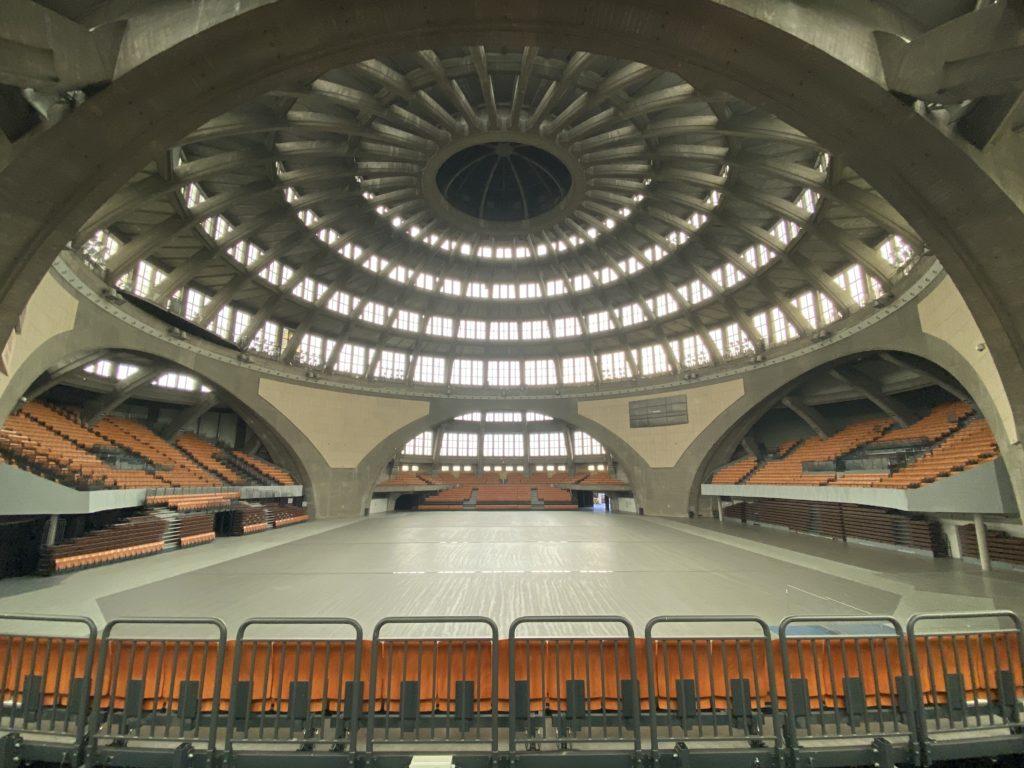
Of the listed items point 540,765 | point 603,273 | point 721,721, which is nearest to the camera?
point 540,765

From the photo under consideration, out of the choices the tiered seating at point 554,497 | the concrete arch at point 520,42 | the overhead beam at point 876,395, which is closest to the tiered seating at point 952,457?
the overhead beam at point 876,395

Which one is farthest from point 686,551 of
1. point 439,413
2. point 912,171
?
point 439,413

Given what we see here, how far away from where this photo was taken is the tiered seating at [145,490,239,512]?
56.9ft

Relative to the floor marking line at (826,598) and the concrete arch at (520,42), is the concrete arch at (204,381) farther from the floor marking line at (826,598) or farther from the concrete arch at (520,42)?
the floor marking line at (826,598)

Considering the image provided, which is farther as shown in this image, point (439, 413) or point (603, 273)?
point (439, 413)

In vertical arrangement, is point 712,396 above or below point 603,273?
below

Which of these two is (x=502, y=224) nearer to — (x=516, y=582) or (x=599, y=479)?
(x=516, y=582)

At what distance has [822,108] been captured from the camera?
22.4 feet

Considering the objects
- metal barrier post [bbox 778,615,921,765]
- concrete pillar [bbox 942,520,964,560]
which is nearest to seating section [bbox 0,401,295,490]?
metal barrier post [bbox 778,615,921,765]

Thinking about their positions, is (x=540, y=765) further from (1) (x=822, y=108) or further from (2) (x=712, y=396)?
(2) (x=712, y=396)

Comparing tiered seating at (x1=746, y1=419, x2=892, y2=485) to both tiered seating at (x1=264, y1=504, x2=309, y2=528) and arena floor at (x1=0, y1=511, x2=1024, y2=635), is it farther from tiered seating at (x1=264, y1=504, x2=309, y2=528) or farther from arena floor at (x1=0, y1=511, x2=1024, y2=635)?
tiered seating at (x1=264, y1=504, x2=309, y2=528)

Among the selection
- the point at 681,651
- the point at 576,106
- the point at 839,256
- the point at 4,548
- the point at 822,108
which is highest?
the point at 576,106

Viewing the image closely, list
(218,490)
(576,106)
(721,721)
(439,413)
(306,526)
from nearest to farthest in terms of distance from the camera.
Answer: (721,721) → (576,106) → (218,490) → (306,526) → (439,413)

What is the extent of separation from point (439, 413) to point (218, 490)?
17032 mm
